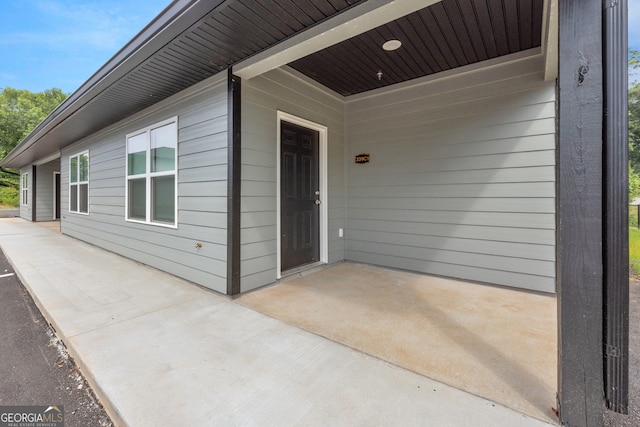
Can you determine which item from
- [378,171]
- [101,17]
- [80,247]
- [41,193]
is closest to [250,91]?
[378,171]

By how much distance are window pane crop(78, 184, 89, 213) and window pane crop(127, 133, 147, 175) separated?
2586 mm

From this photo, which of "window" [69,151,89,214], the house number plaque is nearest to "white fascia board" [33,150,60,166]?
"window" [69,151,89,214]

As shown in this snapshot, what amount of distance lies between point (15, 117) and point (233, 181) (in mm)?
20527

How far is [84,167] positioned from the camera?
6.10 meters

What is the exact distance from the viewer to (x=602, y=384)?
3.82 feet

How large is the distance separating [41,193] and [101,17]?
269 inches

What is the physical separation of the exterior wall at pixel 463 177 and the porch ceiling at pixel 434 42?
31 cm

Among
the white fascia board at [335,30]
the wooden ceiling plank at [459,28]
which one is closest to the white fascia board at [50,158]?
the white fascia board at [335,30]

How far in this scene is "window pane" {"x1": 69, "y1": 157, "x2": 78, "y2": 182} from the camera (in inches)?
256

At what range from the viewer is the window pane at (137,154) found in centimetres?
411

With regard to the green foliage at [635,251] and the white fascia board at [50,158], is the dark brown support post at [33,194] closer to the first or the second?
the white fascia board at [50,158]

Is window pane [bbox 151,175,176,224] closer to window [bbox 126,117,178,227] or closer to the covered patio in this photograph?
window [bbox 126,117,178,227]

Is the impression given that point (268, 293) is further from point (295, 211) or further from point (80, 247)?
point (80, 247)

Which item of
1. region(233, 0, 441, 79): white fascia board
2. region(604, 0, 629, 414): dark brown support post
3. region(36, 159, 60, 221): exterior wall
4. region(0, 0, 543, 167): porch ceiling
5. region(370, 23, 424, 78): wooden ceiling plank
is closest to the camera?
region(604, 0, 629, 414): dark brown support post
